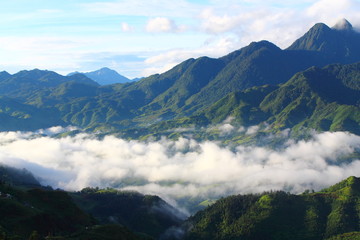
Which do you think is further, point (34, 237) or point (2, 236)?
point (34, 237)

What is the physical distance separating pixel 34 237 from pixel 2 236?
58.8 feet

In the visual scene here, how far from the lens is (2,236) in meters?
184

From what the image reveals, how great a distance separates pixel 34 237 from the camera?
7854 inches
